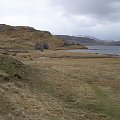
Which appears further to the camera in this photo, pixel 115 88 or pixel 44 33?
pixel 44 33

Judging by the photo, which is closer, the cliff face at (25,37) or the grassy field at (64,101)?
the grassy field at (64,101)

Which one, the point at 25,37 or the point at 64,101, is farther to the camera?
the point at 25,37

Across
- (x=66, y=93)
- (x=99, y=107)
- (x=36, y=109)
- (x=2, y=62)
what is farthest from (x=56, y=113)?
(x=2, y=62)

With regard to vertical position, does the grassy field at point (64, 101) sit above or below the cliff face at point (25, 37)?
below

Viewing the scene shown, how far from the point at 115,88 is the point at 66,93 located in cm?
433

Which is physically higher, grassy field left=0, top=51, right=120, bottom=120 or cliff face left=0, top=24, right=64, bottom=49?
cliff face left=0, top=24, right=64, bottom=49

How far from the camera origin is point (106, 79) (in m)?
29.7

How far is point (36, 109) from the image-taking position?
50.4 feet

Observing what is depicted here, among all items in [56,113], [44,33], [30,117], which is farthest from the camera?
[44,33]

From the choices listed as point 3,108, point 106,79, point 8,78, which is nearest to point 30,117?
point 3,108

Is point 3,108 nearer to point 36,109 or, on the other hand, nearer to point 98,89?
point 36,109

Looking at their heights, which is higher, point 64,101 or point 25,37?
point 25,37

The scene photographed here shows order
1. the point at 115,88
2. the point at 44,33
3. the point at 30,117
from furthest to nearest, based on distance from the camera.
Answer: the point at 44,33, the point at 115,88, the point at 30,117

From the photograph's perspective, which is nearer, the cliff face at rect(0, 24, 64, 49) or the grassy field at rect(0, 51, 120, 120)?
the grassy field at rect(0, 51, 120, 120)
